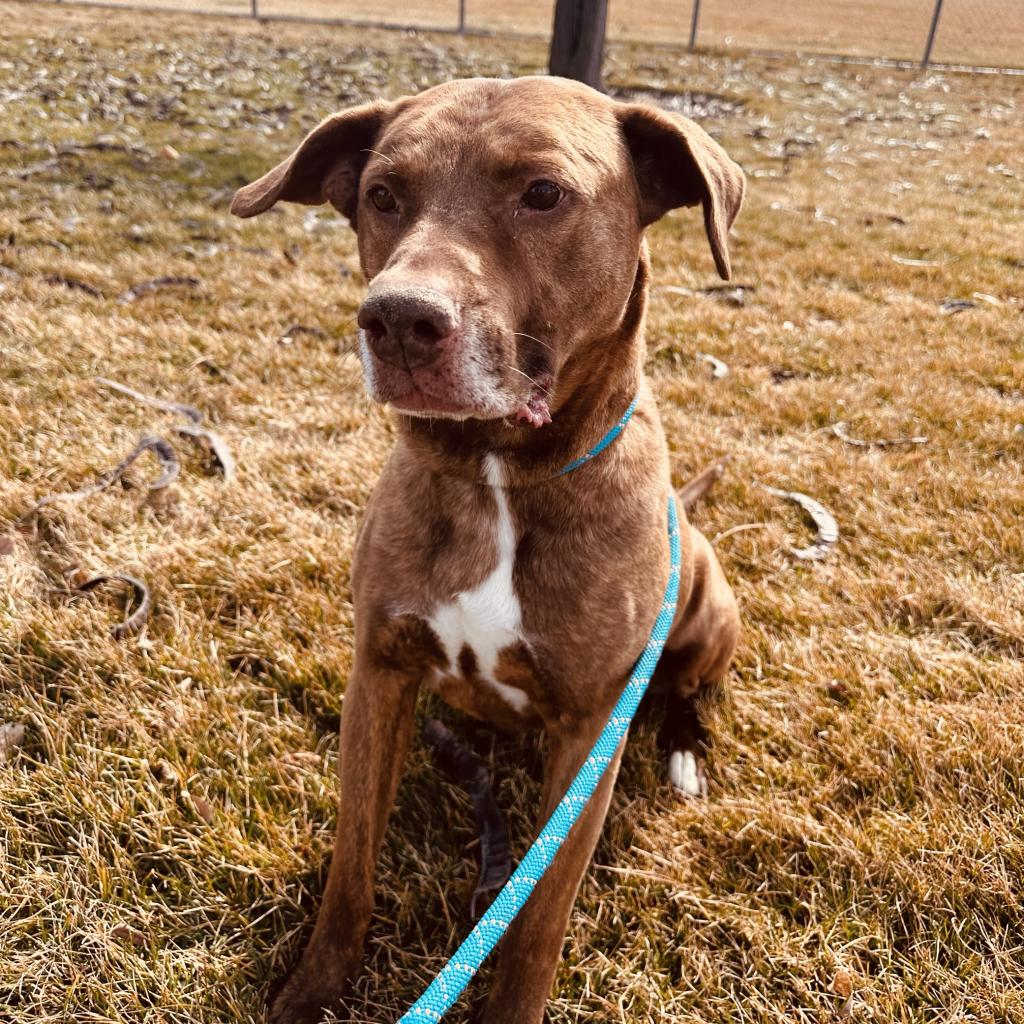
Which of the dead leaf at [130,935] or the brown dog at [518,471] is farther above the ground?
the brown dog at [518,471]

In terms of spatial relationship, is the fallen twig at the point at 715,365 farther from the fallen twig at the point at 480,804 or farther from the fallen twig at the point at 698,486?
the fallen twig at the point at 480,804

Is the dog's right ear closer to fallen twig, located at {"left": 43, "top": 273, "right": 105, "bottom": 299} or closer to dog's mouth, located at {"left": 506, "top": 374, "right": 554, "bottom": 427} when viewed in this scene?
dog's mouth, located at {"left": 506, "top": 374, "right": 554, "bottom": 427}

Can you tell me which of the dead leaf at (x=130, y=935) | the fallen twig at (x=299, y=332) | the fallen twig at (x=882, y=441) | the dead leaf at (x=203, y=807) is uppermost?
the fallen twig at (x=882, y=441)

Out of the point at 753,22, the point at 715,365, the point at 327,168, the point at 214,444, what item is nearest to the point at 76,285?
the point at 214,444

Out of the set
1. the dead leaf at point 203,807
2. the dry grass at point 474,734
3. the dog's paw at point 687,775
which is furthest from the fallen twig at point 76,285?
the dog's paw at point 687,775

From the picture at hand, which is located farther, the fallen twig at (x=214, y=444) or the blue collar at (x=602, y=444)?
the fallen twig at (x=214, y=444)

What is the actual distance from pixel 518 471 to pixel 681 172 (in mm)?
877

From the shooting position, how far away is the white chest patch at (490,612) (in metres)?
1.93

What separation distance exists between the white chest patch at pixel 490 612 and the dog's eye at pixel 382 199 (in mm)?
630

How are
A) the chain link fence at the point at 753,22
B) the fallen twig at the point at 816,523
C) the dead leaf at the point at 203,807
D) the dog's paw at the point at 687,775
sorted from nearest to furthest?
1. the dead leaf at the point at 203,807
2. the dog's paw at the point at 687,775
3. the fallen twig at the point at 816,523
4. the chain link fence at the point at 753,22

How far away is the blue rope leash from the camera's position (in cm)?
142

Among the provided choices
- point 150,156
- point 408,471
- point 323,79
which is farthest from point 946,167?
point 408,471

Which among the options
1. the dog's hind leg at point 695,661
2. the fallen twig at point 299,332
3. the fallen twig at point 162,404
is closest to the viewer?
the dog's hind leg at point 695,661

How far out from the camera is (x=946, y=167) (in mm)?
10891
